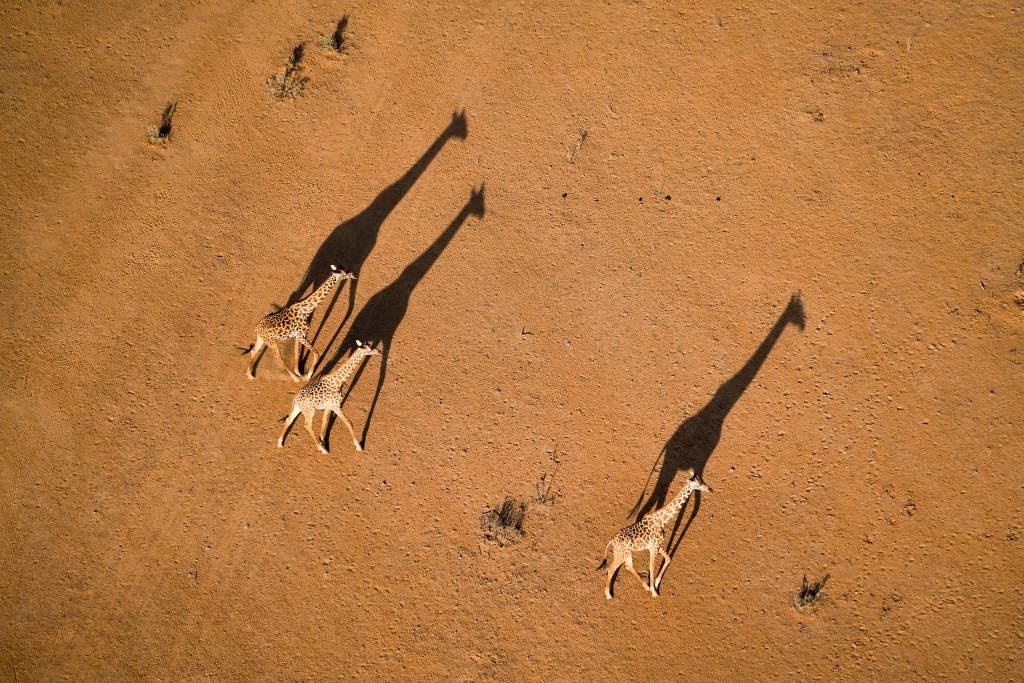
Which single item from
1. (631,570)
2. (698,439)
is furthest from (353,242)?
(631,570)

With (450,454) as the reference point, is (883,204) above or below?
above

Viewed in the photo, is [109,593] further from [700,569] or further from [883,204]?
[883,204]

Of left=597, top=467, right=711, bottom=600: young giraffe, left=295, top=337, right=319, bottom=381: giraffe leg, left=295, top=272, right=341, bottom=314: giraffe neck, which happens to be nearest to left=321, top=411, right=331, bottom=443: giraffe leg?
left=295, top=337, right=319, bottom=381: giraffe leg

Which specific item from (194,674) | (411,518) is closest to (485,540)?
(411,518)

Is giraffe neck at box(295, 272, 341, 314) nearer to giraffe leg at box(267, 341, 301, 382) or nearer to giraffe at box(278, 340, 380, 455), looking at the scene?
giraffe leg at box(267, 341, 301, 382)

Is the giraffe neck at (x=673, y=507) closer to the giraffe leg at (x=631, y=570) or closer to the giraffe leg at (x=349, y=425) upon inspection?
the giraffe leg at (x=631, y=570)

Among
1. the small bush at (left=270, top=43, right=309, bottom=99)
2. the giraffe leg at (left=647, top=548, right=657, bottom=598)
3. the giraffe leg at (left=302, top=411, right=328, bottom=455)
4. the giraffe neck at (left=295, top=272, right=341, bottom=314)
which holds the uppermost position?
the small bush at (left=270, top=43, right=309, bottom=99)
